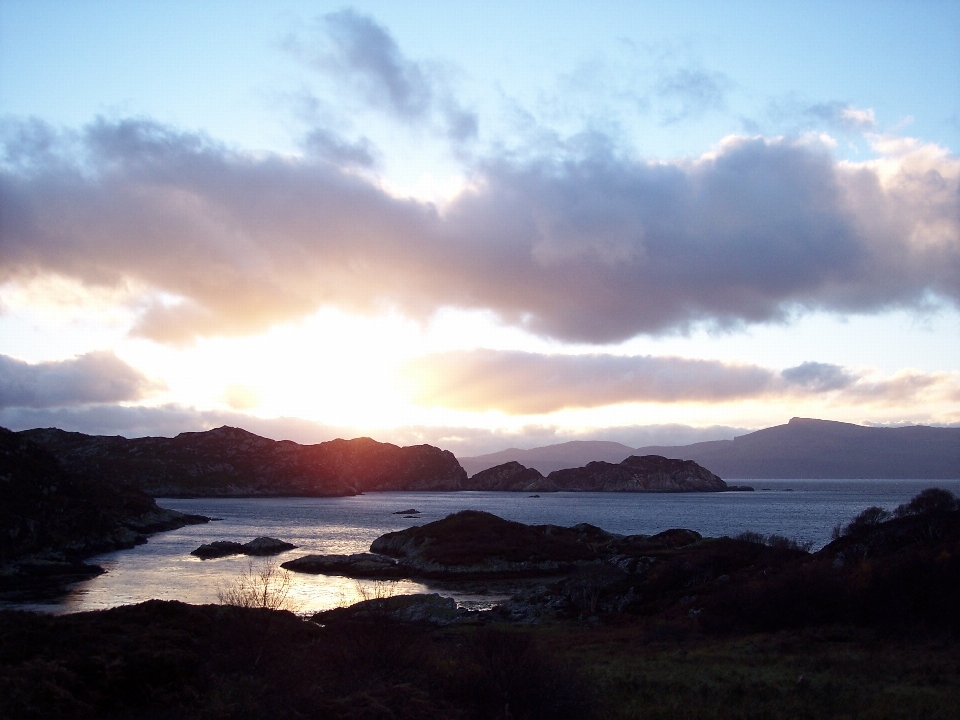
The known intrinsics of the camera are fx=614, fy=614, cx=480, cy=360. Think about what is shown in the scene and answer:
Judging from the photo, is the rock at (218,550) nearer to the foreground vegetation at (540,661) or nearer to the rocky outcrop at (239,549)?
the rocky outcrop at (239,549)

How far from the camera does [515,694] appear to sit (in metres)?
17.0

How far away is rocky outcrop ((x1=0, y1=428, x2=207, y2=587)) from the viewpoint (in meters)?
64.8

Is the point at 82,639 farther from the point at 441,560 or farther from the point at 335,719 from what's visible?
the point at 441,560

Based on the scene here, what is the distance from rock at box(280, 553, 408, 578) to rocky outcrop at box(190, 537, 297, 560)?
10762mm

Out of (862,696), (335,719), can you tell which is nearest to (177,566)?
(335,719)

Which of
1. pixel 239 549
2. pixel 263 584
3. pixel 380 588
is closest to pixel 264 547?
pixel 239 549

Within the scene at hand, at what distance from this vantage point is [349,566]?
68.9m

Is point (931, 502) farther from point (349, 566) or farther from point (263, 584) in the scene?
point (263, 584)

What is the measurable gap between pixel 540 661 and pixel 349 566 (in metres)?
55.7

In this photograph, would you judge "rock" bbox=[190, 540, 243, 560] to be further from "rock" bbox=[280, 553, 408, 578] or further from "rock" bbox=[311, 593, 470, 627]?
"rock" bbox=[311, 593, 470, 627]

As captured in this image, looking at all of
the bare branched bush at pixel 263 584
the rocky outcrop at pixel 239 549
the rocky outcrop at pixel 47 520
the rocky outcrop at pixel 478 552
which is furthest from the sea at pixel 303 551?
the rocky outcrop at pixel 478 552

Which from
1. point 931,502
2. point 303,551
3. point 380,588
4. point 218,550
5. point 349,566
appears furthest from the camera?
point 303,551

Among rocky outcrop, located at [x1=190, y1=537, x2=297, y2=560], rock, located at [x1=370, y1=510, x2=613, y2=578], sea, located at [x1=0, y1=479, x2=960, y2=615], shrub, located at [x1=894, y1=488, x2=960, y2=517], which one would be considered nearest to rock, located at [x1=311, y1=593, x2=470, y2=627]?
sea, located at [x1=0, y1=479, x2=960, y2=615]

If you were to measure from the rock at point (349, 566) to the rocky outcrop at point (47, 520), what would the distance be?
2060 centimetres
